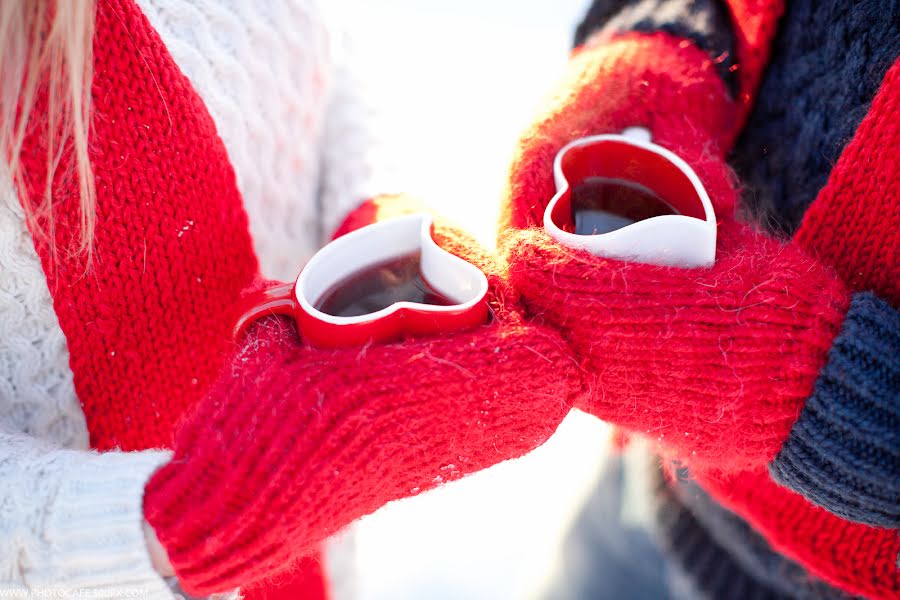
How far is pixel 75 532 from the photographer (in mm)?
438

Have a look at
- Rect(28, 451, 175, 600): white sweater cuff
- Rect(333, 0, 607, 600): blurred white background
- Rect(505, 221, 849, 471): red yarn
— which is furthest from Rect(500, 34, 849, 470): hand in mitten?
Rect(28, 451, 175, 600): white sweater cuff

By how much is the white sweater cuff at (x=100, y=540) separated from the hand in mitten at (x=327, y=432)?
1 centimetres

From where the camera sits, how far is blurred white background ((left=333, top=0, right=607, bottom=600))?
36.2 inches

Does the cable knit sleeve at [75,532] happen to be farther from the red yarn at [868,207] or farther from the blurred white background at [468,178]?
Result: the red yarn at [868,207]

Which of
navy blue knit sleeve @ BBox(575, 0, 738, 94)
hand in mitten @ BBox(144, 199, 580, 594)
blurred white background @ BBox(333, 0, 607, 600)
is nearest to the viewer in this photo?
hand in mitten @ BBox(144, 199, 580, 594)

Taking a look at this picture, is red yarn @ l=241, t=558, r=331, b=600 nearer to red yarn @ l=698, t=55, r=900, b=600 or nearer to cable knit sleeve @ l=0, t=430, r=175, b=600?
cable knit sleeve @ l=0, t=430, r=175, b=600

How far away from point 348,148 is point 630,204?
30cm

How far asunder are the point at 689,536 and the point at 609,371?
1.22 ft

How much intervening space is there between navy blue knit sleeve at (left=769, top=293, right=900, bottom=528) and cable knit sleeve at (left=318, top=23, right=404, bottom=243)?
0.41 m

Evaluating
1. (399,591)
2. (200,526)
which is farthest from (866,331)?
(399,591)

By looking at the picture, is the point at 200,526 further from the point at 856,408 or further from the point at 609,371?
the point at 856,408

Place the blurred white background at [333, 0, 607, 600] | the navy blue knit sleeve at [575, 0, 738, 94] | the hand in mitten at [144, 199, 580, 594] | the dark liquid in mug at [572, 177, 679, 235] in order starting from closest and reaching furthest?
1. the hand in mitten at [144, 199, 580, 594]
2. the dark liquid in mug at [572, 177, 679, 235]
3. the navy blue knit sleeve at [575, 0, 738, 94]
4. the blurred white background at [333, 0, 607, 600]

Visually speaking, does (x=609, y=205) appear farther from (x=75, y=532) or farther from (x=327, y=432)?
(x=75, y=532)

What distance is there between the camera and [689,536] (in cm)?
75
